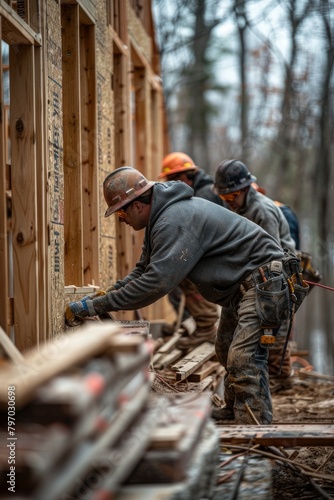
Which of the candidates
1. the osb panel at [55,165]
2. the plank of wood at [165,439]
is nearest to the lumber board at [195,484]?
the plank of wood at [165,439]

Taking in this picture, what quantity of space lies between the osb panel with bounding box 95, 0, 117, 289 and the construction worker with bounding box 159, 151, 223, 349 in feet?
4.69

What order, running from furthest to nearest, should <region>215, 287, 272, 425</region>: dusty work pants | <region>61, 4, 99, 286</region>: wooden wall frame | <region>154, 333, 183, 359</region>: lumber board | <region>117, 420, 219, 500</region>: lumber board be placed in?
<region>154, 333, 183, 359</region>: lumber board → <region>61, 4, 99, 286</region>: wooden wall frame → <region>215, 287, 272, 425</region>: dusty work pants → <region>117, 420, 219, 500</region>: lumber board

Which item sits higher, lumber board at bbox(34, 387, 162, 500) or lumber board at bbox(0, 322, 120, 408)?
lumber board at bbox(0, 322, 120, 408)

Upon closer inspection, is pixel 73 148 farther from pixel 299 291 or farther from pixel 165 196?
pixel 299 291

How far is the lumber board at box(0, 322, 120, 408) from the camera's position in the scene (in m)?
2.61

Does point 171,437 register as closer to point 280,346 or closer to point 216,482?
point 216,482

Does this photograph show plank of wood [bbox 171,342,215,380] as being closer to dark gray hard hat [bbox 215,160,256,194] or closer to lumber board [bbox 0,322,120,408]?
dark gray hard hat [bbox 215,160,256,194]

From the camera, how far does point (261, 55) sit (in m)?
36.0

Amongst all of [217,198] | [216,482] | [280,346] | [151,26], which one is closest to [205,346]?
[280,346]

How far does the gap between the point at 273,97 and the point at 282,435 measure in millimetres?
33163

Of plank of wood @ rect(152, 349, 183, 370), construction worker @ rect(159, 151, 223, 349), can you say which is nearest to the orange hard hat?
construction worker @ rect(159, 151, 223, 349)

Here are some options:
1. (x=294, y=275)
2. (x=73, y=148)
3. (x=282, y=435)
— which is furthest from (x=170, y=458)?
(x=73, y=148)

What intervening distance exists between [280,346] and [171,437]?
542 centimetres

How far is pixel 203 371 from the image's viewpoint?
26.9 feet
